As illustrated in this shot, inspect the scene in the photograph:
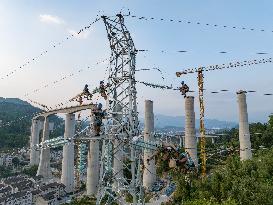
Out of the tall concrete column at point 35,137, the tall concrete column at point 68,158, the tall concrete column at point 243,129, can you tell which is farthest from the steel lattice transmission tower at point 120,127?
the tall concrete column at point 35,137

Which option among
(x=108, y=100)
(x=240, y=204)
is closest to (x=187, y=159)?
(x=108, y=100)

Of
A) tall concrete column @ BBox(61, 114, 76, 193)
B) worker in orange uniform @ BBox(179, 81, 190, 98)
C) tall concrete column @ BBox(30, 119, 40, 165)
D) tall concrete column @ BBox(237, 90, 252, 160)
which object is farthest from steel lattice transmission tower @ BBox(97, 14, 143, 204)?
tall concrete column @ BBox(30, 119, 40, 165)

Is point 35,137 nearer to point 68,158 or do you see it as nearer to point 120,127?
point 68,158

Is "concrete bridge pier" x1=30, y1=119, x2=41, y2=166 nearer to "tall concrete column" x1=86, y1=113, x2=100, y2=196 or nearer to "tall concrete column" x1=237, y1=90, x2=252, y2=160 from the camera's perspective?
"tall concrete column" x1=86, y1=113, x2=100, y2=196

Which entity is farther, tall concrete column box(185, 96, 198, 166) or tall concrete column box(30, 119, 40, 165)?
tall concrete column box(30, 119, 40, 165)

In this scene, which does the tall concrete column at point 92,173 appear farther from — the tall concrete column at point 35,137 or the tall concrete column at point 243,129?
the tall concrete column at point 35,137

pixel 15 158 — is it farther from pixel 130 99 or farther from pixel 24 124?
pixel 130 99

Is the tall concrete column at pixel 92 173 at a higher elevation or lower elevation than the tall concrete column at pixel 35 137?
lower
